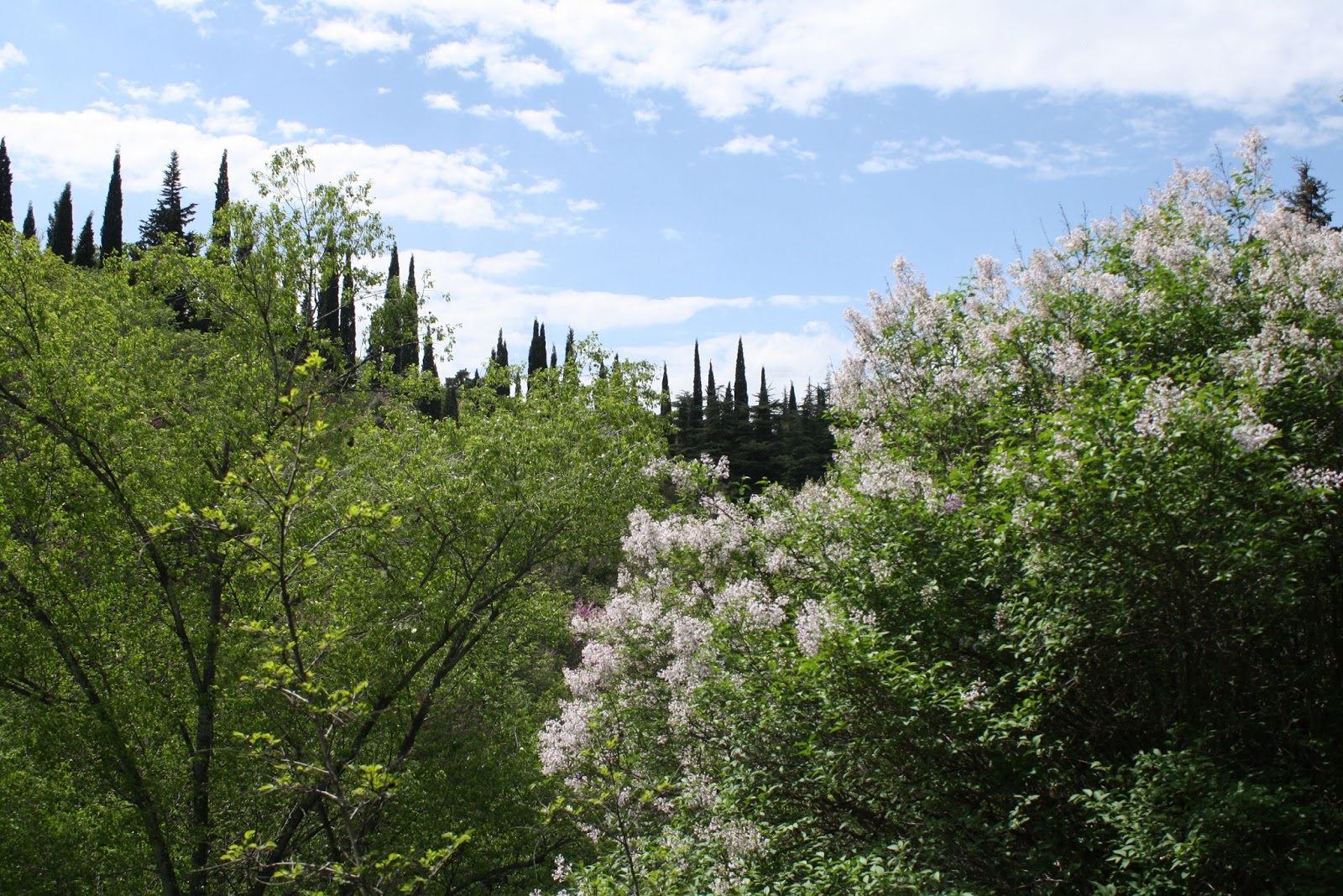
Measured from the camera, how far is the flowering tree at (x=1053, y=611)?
483 centimetres

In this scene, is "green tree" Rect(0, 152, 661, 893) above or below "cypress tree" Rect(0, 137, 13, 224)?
below

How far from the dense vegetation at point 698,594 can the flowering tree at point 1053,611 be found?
0.04 metres

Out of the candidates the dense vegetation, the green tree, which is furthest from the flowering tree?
the green tree

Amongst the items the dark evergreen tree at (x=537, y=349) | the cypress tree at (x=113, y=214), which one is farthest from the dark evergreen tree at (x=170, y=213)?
the dark evergreen tree at (x=537, y=349)

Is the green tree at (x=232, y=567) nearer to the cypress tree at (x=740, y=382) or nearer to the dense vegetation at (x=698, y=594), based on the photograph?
the dense vegetation at (x=698, y=594)

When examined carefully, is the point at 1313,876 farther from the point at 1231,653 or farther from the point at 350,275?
the point at 350,275

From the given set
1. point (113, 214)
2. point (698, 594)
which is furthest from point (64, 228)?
point (698, 594)

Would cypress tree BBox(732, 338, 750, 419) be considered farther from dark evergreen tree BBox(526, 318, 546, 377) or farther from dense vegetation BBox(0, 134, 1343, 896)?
dense vegetation BBox(0, 134, 1343, 896)

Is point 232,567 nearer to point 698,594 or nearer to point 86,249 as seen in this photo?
point 698,594

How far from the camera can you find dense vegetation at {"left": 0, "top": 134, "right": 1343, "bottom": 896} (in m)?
4.96

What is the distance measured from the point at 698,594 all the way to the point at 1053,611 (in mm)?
3582

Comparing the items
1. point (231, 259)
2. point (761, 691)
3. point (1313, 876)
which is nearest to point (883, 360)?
point (761, 691)

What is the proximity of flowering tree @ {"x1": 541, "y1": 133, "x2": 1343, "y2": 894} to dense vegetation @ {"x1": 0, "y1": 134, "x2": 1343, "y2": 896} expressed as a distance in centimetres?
4

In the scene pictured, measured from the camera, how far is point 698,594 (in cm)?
815
